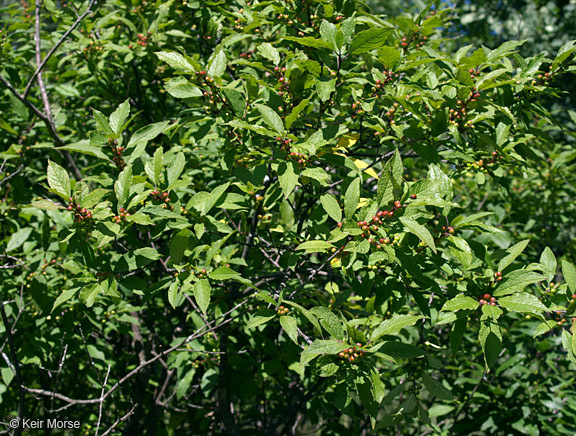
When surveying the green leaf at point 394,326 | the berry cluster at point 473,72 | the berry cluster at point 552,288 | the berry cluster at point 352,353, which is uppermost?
the berry cluster at point 473,72

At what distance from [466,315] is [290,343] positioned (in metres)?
1.11

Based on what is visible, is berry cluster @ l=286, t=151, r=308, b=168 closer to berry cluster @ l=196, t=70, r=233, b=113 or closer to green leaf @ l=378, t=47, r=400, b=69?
berry cluster @ l=196, t=70, r=233, b=113

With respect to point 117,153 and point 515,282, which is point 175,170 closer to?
point 117,153

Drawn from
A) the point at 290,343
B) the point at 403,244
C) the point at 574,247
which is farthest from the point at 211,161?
the point at 574,247

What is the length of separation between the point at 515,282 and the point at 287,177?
0.95 metres

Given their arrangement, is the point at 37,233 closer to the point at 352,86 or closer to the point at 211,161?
the point at 211,161

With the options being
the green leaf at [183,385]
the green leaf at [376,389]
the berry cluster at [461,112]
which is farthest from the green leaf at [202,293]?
the berry cluster at [461,112]

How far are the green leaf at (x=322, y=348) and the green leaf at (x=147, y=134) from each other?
113 cm

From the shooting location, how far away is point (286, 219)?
257 cm

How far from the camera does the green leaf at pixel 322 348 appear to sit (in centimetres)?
173

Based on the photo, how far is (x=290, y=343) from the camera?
9.12 ft

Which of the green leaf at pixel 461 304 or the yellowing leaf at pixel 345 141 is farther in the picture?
the yellowing leaf at pixel 345 141

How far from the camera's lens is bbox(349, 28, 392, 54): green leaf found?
2000mm

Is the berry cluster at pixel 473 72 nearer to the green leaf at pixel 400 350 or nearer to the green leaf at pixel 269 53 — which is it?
the green leaf at pixel 269 53
